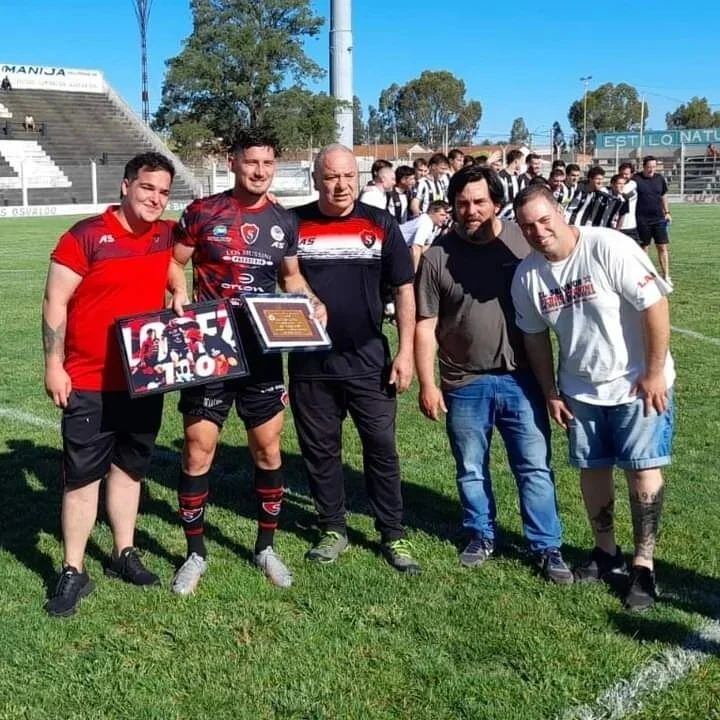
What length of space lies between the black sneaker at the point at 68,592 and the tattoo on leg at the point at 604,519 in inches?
87.5

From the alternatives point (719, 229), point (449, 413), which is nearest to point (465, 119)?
point (719, 229)

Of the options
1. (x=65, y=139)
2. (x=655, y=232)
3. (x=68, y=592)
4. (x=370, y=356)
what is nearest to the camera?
(x=68, y=592)

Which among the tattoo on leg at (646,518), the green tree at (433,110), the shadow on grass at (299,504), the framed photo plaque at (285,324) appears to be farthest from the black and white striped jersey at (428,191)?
the green tree at (433,110)

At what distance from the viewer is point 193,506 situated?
4074mm

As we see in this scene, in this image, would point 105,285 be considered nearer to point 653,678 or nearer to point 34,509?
point 34,509

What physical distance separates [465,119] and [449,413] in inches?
4112

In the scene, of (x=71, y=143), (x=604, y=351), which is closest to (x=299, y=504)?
(x=604, y=351)

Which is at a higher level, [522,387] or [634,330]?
[634,330]

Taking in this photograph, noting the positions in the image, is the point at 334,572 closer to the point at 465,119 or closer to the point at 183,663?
the point at 183,663

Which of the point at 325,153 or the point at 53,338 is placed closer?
the point at 53,338

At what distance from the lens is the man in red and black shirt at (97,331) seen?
3.64 metres

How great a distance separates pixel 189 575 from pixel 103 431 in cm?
74

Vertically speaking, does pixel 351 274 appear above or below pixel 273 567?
above

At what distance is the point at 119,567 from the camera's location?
4.12m
